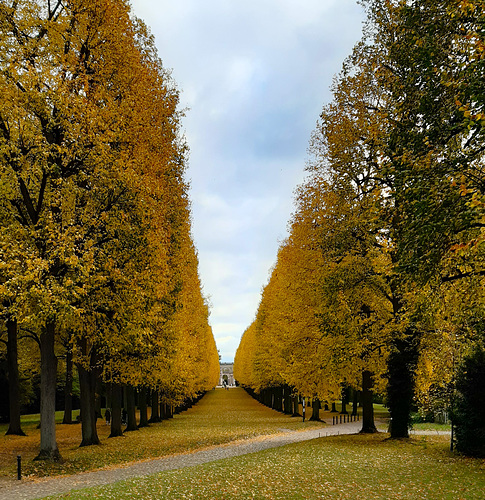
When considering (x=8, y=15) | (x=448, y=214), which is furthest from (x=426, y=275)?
(x=8, y=15)

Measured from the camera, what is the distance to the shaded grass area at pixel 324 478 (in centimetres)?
1009

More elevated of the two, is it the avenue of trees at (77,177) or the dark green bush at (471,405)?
the avenue of trees at (77,177)

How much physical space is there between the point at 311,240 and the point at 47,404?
42.0 ft

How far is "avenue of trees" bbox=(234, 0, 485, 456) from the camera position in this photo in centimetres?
816

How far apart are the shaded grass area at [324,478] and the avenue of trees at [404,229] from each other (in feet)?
8.85

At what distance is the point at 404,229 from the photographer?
9.07m

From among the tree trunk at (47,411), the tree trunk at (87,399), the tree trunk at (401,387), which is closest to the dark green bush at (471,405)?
the tree trunk at (401,387)

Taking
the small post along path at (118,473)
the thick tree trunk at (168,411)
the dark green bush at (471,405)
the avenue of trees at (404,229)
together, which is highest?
the avenue of trees at (404,229)

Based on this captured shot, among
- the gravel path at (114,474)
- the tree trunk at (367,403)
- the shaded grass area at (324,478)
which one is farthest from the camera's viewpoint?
the tree trunk at (367,403)

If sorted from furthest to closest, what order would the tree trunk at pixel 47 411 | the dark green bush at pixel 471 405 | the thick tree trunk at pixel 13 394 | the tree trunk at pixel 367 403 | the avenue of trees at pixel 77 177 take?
1. the thick tree trunk at pixel 13 394
2. the tree trunk at pixel 367 403
3. the dark green bush at pixel 471 405
4. the tree trunk at pixel 47 411
5. the avenue of trees at pixel 77 177

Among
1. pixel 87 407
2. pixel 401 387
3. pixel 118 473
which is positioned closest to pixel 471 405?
pixel 401 387

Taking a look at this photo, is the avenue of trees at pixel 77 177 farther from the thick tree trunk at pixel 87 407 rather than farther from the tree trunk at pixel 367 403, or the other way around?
the tree trunk at pixel 367 403

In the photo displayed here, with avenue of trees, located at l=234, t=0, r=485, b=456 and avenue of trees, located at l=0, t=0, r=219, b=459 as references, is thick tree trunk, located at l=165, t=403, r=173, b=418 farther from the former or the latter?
avenue of trees, located at l=0, t=0, r=219, b=459

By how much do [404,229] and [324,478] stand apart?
6.93 metres
